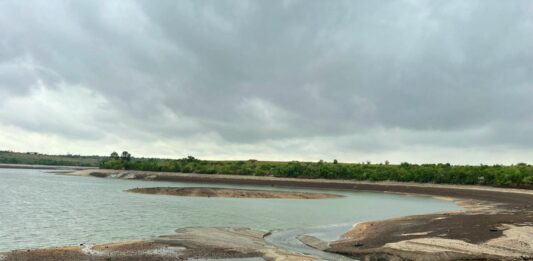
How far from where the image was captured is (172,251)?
25.2 metres

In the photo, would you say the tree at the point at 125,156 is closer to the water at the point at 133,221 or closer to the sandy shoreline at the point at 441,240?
the water at the point at 133,221

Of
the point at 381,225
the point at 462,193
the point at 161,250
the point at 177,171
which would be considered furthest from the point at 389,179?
the point at 161,250

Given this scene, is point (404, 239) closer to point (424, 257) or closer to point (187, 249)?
point (424, 257)

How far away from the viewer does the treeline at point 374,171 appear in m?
97.9

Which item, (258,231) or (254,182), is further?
(254,182)

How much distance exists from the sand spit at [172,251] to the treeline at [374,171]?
77108 millimetres

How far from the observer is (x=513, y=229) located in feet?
102

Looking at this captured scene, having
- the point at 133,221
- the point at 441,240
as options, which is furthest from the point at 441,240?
the point at 133,221

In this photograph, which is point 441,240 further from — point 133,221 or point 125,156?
point 125,156

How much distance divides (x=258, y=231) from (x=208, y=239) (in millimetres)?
5923

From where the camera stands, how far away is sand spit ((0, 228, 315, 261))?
74.8ft

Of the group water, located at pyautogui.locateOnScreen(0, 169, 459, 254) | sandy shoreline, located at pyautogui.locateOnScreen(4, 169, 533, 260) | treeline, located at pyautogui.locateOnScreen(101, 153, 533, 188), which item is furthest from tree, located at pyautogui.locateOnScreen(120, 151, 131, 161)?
sandy shoreline, located at pyautogui.locateOnScreen(4, 169, 533, 260)

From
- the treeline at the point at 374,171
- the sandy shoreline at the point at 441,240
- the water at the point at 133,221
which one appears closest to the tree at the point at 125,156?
the treeline at the point at 374,171

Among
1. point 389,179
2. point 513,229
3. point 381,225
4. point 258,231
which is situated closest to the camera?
point 513,229
